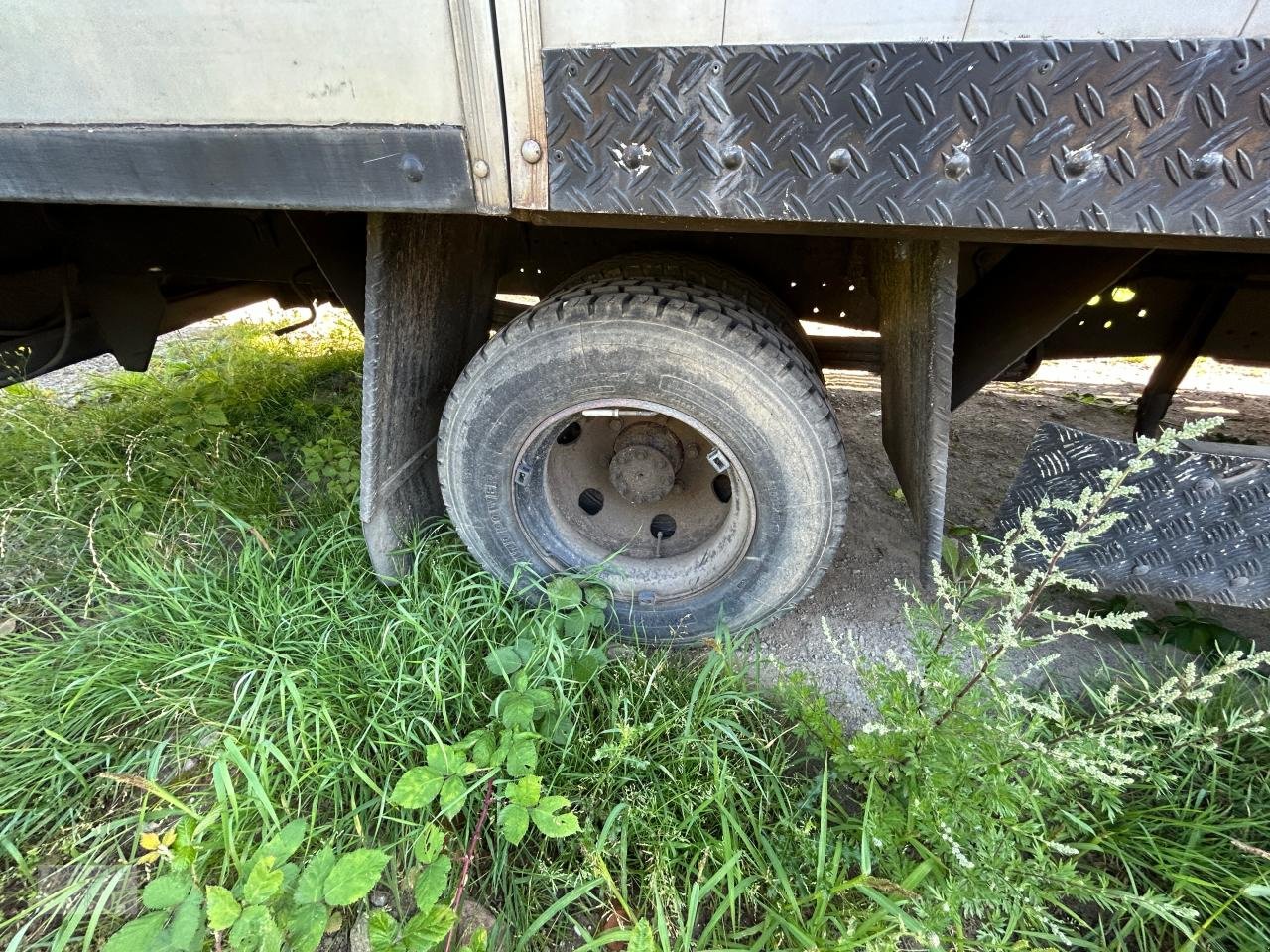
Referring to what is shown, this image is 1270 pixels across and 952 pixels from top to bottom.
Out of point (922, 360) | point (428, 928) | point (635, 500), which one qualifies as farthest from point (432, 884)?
point (922, 360)

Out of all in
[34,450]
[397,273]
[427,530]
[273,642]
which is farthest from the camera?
[34,450]

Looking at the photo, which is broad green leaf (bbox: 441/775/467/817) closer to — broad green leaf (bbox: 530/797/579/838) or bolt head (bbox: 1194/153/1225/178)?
broad green leaf (bbox: 530/797/579/838)

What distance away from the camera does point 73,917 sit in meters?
1.21

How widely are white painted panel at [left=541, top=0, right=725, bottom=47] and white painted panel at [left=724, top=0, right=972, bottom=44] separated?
4 centimetres

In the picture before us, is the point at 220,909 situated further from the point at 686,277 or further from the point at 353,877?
the point at 686,277

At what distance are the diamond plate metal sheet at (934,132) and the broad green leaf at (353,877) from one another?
1.32m

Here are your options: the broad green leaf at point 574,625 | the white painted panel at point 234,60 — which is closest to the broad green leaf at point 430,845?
the broad green leaf at point 574,625

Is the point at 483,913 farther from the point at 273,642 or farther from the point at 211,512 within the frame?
the point at 211,512

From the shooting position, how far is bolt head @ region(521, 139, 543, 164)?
3.93 feet

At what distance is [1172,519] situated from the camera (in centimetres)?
161

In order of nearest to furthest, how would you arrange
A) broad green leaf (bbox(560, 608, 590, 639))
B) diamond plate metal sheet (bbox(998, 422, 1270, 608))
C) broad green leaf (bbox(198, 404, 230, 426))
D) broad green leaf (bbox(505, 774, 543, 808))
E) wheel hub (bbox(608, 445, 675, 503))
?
broad green leaf (bbox(505, 774, 543, 808)), diamond plate metal sheet (bbox(998, 422, 1270, 608)), broad green leaf (bbox(560, 608, 590, 639)), wheel hub (bbox(608, 445, 675, 503)), broad green leaf (bbox(198, 404, 230, 426))

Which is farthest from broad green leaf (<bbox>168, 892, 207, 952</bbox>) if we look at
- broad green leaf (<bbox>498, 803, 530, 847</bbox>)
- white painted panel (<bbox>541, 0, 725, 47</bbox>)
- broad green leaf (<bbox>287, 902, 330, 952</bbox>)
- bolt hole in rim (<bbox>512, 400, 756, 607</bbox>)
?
white painted panel (<bbox>541, 0, 725, 47</bbox>)

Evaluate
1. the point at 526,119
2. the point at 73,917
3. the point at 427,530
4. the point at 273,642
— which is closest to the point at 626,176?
the point at 526,119

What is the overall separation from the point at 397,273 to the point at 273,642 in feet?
3.65
